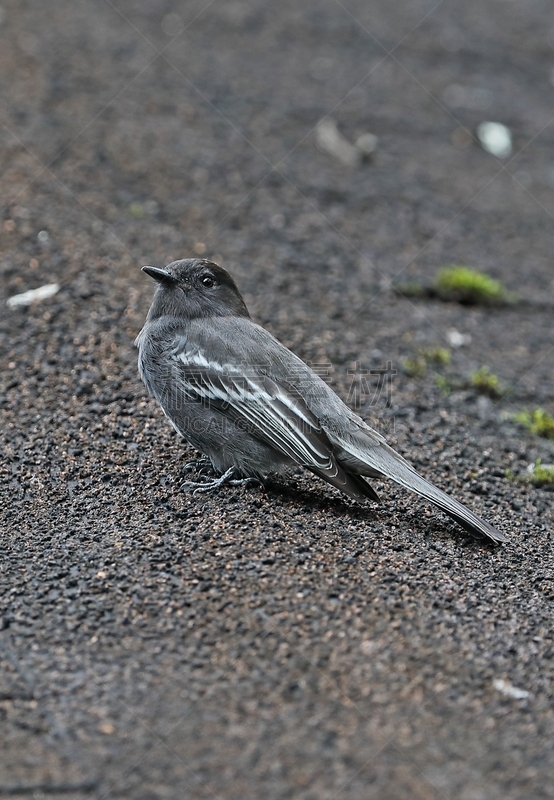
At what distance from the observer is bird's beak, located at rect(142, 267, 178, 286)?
6.22 meters

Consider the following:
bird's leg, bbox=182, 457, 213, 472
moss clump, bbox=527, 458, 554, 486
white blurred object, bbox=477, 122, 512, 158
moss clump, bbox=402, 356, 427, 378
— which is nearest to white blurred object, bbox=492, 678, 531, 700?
bird's leg, bbox=182, 457, 213, 472

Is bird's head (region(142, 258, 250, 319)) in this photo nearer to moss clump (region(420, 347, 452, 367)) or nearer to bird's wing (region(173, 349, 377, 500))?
bird's wing (region(173, 349, 377, 500))

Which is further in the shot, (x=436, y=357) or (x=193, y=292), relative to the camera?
(x=436, y=357)

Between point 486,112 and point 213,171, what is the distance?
5411 millimetres

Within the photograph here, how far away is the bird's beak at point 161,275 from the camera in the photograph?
6.22m

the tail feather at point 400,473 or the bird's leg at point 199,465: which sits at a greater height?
the tail feather at point 400,473

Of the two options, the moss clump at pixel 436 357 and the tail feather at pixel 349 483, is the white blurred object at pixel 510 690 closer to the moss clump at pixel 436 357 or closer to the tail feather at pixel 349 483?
the tail feather at pixel 349 483

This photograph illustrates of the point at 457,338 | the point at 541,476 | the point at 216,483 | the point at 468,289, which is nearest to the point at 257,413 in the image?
the point at 216,483

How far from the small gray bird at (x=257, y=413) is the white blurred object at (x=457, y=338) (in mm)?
3222

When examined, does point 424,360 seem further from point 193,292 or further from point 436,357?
point 193,292

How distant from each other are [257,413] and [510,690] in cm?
240

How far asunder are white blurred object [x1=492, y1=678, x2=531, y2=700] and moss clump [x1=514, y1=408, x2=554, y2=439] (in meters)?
3.78

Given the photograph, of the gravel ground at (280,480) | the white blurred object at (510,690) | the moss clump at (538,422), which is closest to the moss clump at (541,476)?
the gravel ground at (280,480)

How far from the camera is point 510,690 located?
4.22 m
